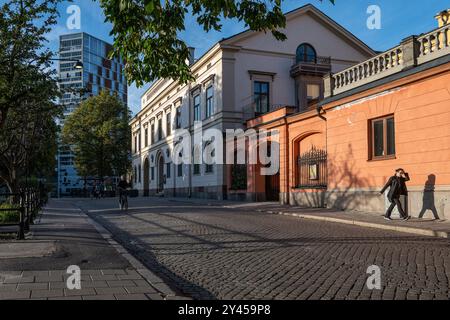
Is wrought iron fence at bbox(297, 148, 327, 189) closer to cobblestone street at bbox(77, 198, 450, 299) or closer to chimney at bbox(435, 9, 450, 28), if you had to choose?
chimney at bbox(435, 9, 450, 28)

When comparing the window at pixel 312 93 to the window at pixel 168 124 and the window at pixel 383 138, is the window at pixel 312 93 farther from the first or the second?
the window at pixel 168 124

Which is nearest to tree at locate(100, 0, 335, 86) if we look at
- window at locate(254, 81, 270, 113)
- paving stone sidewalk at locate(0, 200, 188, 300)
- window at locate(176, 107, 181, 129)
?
paving stone sidewalk at locate(0, 200, 188, 300)

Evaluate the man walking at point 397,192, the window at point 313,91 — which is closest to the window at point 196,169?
the window at point 313,91

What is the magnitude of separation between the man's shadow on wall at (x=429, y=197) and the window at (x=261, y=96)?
19.1m

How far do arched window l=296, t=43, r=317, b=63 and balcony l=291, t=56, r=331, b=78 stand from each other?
0.12 metres

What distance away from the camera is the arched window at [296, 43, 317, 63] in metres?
34.6

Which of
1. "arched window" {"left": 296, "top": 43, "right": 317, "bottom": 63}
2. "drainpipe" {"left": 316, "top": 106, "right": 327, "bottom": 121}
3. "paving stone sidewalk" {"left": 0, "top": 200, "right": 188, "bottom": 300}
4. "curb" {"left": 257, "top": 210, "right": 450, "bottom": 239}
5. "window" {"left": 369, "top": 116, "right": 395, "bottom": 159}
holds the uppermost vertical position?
"arched window" {"left": 296, "top": 43, "right": 317, "bottom": 63}

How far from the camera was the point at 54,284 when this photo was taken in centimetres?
557

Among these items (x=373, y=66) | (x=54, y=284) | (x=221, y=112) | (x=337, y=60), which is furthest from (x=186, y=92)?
(x=54, y=284)

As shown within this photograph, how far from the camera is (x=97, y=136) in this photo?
60688 mm

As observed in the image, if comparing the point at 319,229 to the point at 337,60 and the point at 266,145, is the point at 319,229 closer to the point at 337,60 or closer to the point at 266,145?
the point at 266,145

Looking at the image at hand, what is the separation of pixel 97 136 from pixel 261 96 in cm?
3377

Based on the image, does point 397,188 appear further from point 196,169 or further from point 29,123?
point 196,169

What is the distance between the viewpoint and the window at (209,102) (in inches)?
1358
